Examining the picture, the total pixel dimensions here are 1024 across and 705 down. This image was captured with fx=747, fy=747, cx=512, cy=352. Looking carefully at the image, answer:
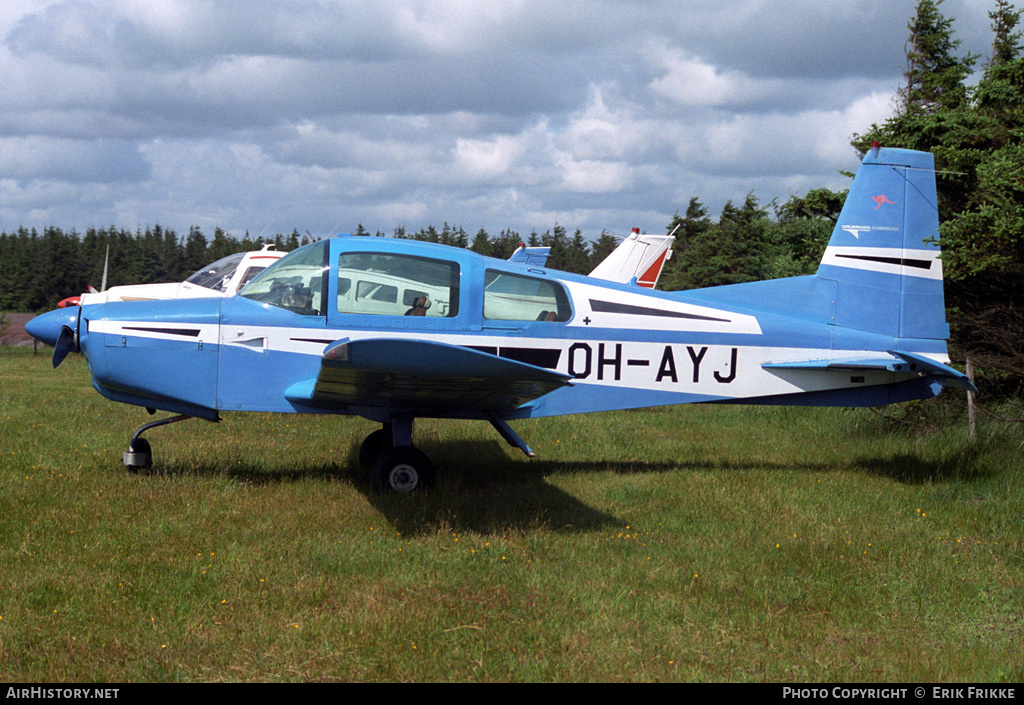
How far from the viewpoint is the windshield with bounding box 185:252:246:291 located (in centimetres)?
1240

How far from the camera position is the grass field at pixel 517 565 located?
3.78 m

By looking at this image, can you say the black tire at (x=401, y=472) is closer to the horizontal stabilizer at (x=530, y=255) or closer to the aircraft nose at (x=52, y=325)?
the aircraft nose at (x=52, y=325)

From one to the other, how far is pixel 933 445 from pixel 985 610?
4576mm

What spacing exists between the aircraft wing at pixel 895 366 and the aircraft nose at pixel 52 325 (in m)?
6.46

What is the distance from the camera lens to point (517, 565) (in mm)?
5059

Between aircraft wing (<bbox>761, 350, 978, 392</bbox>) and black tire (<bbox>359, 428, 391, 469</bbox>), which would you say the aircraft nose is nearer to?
black tire (<bbox>359, 428, 391, 469</bbox>)

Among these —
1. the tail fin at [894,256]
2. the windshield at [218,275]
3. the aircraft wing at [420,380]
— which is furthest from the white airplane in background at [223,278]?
the tail fin at [894,256]

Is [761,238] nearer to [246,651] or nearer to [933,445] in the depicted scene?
[933,445]

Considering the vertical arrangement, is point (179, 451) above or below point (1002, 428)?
below

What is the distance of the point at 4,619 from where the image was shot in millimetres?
3959

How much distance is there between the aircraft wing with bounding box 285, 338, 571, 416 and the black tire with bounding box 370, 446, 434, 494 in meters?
0.43

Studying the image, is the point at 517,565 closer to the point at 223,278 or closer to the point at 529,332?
the point at 529,332

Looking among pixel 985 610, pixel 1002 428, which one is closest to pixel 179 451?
pixel 985 610

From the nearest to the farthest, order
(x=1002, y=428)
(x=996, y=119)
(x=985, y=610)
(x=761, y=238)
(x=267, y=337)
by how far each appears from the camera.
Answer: (x=985, y=610), (x=267, y=337), (x=1002, y=428), (x=996, y=119), (x=761, y=238)
